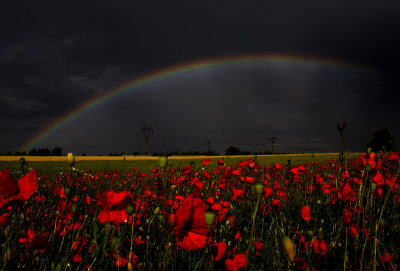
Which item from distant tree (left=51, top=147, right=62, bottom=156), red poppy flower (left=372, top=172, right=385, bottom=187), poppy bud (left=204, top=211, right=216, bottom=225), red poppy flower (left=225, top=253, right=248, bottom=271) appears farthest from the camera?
distant tree (left=51, top=147, right=62, bottom=156)

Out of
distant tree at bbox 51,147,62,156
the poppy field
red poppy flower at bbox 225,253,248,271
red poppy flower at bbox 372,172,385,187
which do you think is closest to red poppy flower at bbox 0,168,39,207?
the poppy field

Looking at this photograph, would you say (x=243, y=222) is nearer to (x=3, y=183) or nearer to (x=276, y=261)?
(x=276, y=261)

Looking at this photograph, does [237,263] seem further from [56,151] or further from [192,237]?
[56,151]

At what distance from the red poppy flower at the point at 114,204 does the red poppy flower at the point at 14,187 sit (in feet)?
0.86

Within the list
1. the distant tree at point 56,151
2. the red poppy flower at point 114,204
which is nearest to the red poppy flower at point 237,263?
the red poppy flower at point 114,204

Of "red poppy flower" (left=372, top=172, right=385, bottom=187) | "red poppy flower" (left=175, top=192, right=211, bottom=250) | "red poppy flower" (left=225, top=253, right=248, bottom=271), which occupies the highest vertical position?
"red poppy flower" (left=372, top=172, right=385, bottom=187)

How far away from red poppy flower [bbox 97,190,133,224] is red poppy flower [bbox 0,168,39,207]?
10.4 inches

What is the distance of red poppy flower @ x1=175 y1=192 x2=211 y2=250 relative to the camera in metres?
0.75

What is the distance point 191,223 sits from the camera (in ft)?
2.61

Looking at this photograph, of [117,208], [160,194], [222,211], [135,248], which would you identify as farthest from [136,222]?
[117,208]

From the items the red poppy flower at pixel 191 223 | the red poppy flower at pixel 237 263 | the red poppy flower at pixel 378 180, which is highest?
the red poppy flower at pixel 378 180

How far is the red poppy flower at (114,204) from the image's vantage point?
1.01m

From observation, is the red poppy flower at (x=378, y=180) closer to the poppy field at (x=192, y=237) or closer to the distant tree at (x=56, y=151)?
the poppy field at (x=192, y=237)

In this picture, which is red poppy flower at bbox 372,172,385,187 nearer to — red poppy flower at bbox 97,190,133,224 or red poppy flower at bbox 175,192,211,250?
red poppy flower at bbox 175,192,211,250
